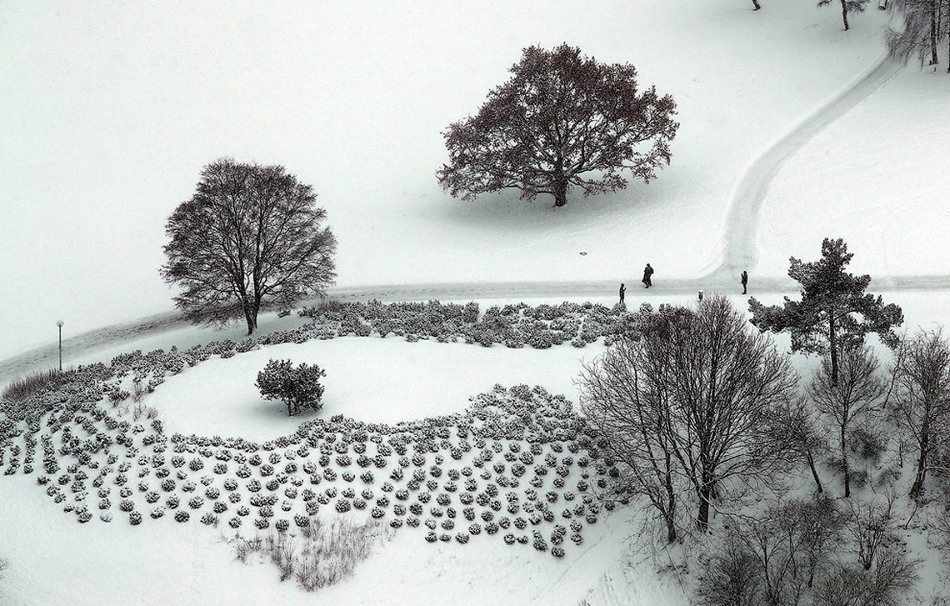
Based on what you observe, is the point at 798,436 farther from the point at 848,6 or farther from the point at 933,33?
the point at 848,6

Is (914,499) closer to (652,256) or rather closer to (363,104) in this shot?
(652,256)

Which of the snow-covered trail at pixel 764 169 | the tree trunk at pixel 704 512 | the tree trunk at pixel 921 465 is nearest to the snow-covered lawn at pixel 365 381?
the tree trunk at pixel 704 512

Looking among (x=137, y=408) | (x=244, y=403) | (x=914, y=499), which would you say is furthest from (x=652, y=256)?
(x=137, y=408)

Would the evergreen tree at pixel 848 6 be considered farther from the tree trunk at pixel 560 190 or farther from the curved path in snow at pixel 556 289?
the tree trunk at pixel 560 190

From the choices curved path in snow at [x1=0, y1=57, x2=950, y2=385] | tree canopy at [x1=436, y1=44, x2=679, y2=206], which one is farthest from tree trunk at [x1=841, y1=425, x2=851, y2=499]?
tree canopy at [x1=436, y1=44, x2=679, y2=206]

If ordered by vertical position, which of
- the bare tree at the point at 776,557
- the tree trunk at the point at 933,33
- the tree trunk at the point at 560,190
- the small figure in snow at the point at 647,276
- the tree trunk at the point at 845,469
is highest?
the tree trunk at the point at 933,33

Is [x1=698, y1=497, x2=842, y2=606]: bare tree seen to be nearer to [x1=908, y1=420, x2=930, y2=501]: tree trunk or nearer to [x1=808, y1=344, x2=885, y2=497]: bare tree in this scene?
[x1=808, y1=344, x2=885, y2=497]: bare tree
